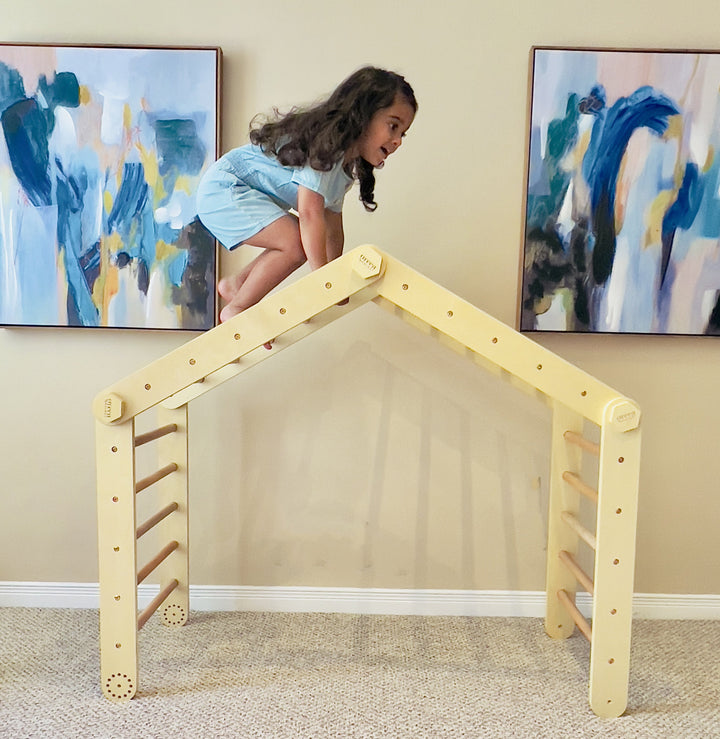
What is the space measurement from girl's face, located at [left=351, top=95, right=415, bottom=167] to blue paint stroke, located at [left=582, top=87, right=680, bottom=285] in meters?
0.61

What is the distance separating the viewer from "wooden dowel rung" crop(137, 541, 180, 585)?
5.48ft

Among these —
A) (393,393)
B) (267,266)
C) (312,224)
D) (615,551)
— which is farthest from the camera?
(393,393)

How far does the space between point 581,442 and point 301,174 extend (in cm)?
101

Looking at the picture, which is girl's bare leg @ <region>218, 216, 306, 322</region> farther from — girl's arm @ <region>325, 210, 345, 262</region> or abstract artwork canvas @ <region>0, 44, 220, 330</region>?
abstract artwork canvas @ <region>0, 44, 220, 330</region>

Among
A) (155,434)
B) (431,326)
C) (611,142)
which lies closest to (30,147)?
(155,434)

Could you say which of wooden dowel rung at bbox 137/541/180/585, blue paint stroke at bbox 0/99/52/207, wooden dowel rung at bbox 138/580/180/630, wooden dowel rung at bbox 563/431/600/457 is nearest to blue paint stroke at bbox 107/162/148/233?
blue paint stroke at bbox 0/99/52/207

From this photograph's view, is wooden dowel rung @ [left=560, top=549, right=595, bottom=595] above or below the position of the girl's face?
below

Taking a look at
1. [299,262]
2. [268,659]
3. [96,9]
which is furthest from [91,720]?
[96,9]

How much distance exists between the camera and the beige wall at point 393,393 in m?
2.03

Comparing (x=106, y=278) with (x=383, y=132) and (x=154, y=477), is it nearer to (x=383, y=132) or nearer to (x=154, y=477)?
(x=154, y=477)

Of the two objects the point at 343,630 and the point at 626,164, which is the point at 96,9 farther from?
the point at 343,630

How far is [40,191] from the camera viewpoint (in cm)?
204

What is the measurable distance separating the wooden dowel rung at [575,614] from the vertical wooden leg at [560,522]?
3 cm

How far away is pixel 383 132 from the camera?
1.73 metres
